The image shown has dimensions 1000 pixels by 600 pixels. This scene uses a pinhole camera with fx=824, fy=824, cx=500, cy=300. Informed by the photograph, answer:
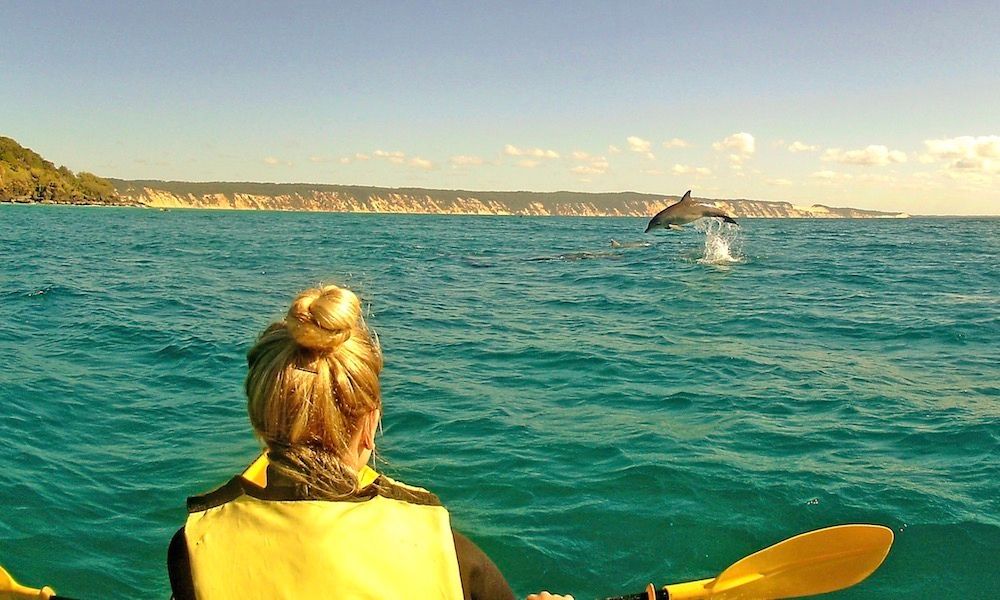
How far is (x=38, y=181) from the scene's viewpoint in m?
114

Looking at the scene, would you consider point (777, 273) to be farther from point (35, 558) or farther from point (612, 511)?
point (35, 558)

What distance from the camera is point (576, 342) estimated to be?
44.0 ft

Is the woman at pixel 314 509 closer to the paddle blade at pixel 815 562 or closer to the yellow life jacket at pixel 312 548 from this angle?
the yellow life jacket at pixel 312 548

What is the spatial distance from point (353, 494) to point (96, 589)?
4.11 m

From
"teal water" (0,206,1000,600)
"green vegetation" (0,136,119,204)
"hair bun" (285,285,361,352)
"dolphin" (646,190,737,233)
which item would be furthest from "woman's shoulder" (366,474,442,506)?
"green vegetation" (0,136,119,204)

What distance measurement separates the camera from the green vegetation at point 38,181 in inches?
4336

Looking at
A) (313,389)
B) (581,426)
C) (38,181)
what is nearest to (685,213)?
(581,426)

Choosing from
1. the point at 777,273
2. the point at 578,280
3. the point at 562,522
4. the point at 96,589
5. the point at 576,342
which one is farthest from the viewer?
the point at 777,273

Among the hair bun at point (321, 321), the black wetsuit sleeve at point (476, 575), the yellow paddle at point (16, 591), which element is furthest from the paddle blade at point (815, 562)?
the yellow paddle at point (16, 591)

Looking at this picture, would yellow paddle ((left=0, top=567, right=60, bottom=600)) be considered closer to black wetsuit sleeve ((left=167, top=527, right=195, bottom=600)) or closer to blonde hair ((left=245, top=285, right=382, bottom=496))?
black wetsuit sleeve ((left=167, top=527, right=195, bottom=600))

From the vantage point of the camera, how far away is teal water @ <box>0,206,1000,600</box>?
607cm

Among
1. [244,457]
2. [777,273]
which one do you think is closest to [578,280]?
[777,273]

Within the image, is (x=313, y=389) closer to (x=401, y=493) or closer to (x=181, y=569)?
(x=401, y=493)

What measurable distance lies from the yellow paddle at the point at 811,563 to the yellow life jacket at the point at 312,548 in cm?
174
